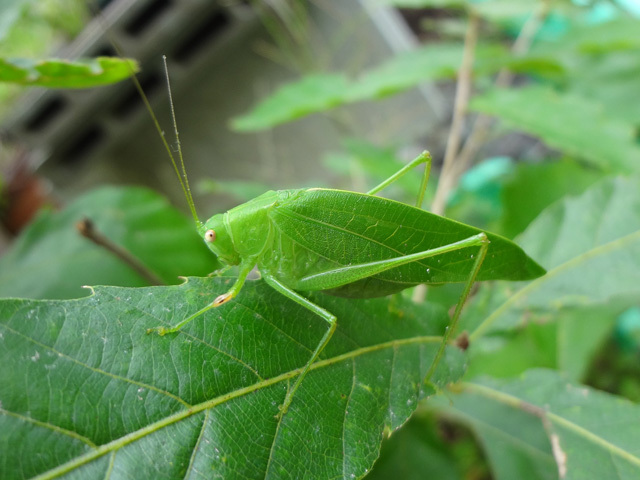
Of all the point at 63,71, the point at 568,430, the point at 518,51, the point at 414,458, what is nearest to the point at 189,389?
the point at 63,71

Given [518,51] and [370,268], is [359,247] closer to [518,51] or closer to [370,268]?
[370,268]

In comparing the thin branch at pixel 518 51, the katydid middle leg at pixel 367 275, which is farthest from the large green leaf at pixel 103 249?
the thin branch at pixel 518 51

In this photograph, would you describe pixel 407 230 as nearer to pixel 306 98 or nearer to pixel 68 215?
pixel 306 98

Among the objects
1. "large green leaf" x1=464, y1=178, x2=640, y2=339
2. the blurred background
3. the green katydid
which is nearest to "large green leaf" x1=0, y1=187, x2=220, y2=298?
the blurred background

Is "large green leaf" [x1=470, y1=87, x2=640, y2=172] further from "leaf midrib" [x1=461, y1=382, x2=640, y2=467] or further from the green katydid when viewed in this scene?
"leaf midrib" [x1=461, y1=382, x2=640, y2=467]

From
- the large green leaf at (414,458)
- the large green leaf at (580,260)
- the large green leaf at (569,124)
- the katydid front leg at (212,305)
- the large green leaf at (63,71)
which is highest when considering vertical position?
the large green leaf at (63,71)

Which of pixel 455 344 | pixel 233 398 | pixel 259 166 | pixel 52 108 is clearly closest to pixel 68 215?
pixel 233 398

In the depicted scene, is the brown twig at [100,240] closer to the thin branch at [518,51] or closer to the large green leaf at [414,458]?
the large green leaf at [414,458]
